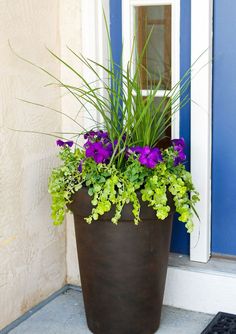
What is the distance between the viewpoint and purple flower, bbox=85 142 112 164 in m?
2.34

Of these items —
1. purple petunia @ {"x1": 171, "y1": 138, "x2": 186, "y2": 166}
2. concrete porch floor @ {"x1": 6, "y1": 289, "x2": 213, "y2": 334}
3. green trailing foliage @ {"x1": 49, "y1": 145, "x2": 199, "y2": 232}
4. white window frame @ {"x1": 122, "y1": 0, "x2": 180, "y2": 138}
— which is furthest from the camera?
white window frame @ {"x1": 122, "y1": 0, "x2": 180, "y2": 138}

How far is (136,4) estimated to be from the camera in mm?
2744

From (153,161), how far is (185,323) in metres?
0.76

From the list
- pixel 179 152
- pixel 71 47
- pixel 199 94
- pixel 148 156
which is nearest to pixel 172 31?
pixel 199 94

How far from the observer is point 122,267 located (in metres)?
2.37

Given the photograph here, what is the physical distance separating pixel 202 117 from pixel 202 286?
708 millimetres

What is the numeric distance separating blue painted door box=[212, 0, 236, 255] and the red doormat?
294 millimetres

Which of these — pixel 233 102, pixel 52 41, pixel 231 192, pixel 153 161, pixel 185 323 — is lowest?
pixel 185 323

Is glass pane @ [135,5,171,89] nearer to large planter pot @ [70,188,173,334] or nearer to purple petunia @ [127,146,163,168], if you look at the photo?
purple petunia @ [127,146,163,168]

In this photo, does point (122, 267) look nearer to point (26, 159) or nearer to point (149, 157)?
point (149, 157)

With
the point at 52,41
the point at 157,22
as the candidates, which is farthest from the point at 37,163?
the point at 157,22

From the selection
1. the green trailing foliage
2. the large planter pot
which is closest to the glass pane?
the green trailing foliage

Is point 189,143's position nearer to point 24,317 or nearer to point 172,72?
point 172,72

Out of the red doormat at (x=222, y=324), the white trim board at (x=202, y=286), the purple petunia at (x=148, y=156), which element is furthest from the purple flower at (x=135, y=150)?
the red doormat at (x=222, y=324)
